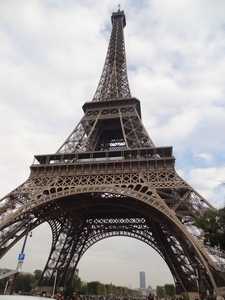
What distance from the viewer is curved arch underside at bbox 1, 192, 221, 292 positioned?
25562 millimetres

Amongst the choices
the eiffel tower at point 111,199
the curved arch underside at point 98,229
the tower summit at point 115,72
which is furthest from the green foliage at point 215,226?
the tower summit at point 115,72

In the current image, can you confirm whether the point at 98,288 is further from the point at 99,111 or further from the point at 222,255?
the point at 222,255

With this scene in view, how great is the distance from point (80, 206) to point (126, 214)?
25.2 feet

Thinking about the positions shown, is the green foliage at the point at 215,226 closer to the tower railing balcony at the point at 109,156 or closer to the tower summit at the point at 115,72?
the tower railing balcony at the point at 109,156

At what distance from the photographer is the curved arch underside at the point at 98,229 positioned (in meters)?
25.6

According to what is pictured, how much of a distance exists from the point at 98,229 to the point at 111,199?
11262 millimetres

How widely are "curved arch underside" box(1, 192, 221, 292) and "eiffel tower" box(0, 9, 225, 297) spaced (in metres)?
0.10

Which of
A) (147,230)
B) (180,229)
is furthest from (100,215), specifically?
(180,229)

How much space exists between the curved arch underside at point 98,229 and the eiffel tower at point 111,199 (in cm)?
10

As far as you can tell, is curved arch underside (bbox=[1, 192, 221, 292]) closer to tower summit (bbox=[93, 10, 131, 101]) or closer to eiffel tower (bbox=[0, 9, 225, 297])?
eiffel tower (bbox=[0, 9, 225, 297])

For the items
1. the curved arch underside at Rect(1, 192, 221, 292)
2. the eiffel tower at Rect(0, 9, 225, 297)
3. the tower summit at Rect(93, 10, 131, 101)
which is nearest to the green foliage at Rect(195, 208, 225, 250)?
the eiffel tower at Rect(0, 9, 225, 297)

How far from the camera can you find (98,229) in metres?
37.8

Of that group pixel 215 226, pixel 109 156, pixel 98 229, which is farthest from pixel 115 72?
pixel 215 226

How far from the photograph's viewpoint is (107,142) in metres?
39.2
